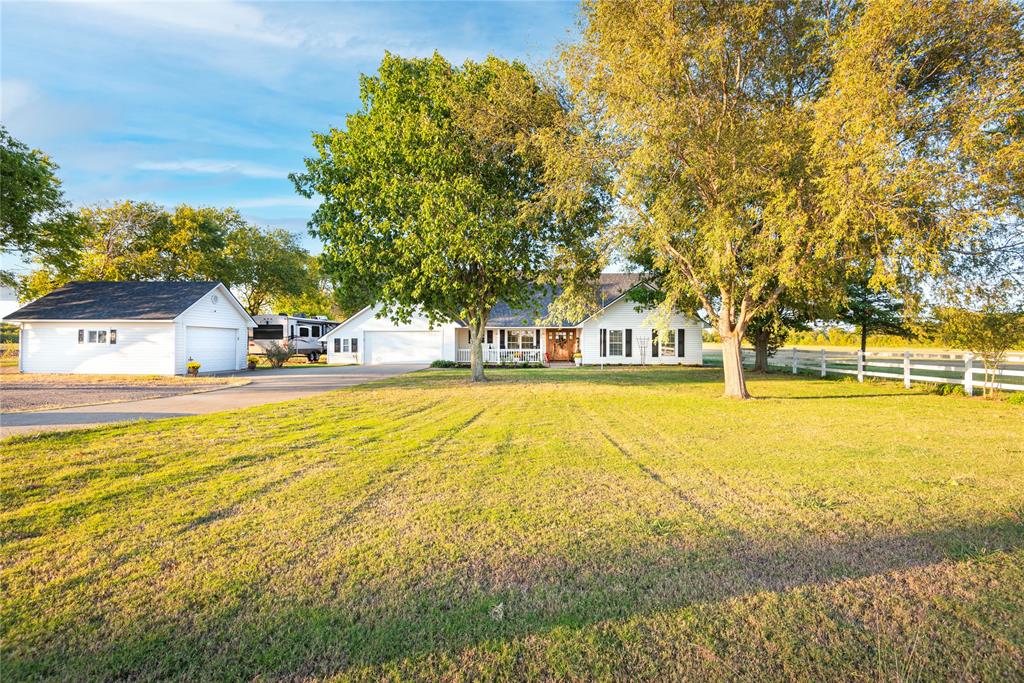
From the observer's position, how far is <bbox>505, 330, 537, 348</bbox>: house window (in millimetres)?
31406

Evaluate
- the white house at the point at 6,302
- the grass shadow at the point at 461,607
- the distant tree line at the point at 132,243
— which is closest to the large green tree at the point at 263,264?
the distant tree line at the point at 132,243

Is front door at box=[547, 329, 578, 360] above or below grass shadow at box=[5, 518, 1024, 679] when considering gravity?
above

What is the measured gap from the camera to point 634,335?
97.4 feet

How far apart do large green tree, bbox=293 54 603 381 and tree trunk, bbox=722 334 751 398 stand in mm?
5030

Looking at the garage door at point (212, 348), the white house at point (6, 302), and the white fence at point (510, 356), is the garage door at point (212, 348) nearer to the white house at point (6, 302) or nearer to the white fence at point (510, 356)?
the white fence at point (510, 356)

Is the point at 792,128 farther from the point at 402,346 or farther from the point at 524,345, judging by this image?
the point at 402,346

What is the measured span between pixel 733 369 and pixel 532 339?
18.5m

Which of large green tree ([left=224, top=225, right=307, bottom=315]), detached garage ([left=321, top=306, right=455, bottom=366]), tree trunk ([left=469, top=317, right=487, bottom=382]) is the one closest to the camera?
tree trunk ([left=469, top=317, right=487, bottom=382])

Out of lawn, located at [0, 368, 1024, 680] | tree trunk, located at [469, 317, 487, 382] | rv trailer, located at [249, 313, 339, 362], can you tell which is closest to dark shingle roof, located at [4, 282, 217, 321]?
rv trailer, located at [249, 313, 339, 362]

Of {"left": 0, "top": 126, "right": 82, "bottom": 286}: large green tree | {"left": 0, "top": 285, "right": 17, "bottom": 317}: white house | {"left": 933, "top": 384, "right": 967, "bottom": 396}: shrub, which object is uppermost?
{"left": 0, "top": 126, "right": 82, "bottom": 286}: large green tree

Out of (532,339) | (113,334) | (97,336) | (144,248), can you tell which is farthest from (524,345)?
(144,248)

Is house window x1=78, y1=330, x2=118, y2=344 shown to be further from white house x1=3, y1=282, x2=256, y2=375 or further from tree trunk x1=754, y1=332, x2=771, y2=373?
tree trunk x1=754, y1=332, x2=771, y2=373

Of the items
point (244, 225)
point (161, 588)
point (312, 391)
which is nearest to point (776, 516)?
point (161, 588)

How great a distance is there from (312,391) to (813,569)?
1352 cm
